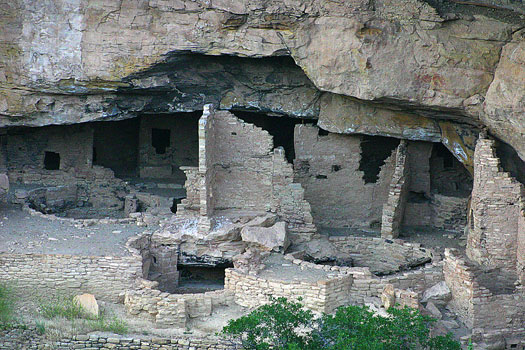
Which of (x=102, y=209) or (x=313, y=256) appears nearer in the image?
(x=313, y=256)

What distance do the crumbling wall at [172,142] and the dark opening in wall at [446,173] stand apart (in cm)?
538

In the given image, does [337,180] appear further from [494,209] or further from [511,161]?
[494,209]

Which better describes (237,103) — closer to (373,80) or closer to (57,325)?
(373,80)

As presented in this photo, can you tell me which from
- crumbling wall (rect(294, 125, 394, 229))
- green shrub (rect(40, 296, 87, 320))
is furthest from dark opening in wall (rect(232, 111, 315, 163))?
green shrub (rect(40, 296, 87, 320))

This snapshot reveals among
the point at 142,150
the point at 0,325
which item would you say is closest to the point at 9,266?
the point at 0,325

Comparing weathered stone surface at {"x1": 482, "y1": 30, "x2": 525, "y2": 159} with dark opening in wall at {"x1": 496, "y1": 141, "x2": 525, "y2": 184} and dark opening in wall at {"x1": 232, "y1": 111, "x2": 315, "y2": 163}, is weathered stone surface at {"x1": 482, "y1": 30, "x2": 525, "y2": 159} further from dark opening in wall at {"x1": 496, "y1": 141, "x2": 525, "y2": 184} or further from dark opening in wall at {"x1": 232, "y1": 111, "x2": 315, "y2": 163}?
dark opening in wall at {"x1": 232, "y1": 111, "x2": 315, "y2": 163}

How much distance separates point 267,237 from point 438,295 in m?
3.21

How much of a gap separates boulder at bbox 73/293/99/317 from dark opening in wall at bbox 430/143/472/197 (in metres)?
7.75

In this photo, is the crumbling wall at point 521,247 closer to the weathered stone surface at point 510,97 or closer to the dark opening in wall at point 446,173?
the weathered stone surface at point 510,97

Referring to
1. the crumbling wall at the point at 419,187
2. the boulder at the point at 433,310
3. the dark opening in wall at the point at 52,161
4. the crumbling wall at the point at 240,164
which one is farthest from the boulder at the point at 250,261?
the dark opening in wall at the point at 52,161

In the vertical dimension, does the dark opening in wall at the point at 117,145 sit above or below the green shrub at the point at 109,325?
above

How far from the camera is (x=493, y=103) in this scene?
17.5m

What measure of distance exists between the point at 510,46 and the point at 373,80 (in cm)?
238

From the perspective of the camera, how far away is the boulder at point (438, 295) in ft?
59.0
